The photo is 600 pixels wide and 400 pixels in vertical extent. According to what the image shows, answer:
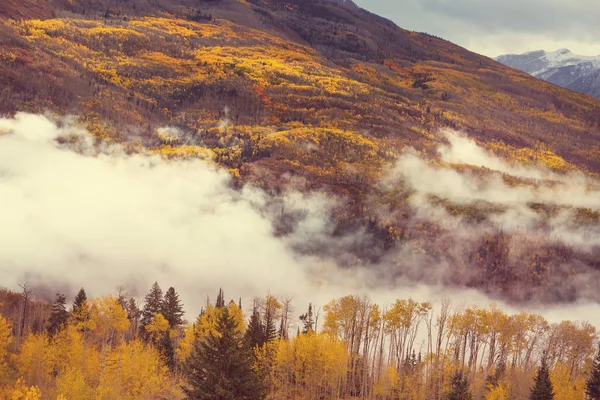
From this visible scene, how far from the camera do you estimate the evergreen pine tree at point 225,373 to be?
3466cm

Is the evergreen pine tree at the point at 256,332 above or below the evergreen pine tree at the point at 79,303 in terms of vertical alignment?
below

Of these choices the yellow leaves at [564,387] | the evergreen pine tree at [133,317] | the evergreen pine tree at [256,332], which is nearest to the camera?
the yellow leaves at [564,387]

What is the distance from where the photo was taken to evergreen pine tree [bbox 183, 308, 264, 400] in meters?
34.7

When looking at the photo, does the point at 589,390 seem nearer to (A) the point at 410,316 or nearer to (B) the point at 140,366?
(A) the point at 410,316


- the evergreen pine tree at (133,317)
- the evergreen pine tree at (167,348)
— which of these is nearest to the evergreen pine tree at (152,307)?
the evergreen pine tree at (133,317)

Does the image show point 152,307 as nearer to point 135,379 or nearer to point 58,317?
point 58,317

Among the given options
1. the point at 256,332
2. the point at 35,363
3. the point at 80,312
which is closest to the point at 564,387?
the point at 256,332

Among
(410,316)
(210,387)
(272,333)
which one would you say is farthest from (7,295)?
(210,387)

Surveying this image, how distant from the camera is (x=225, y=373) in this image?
115 feet

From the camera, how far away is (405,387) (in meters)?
72.8

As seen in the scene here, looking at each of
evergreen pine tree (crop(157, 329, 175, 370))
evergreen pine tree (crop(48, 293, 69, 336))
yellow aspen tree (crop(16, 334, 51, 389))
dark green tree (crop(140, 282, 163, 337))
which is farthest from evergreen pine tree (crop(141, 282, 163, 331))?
yellow aspen tree (crop(16, 334, 51, 389))

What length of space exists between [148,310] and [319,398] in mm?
43500

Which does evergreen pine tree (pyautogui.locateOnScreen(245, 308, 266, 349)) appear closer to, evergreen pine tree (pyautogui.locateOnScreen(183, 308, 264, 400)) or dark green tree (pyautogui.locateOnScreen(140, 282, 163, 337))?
dark green tree (pyautogui.locateOnScreen(140, 282, 163, 337))

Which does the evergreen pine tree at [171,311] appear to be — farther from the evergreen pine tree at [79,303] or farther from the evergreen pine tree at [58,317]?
the evergreen pine tree at [58,317]
